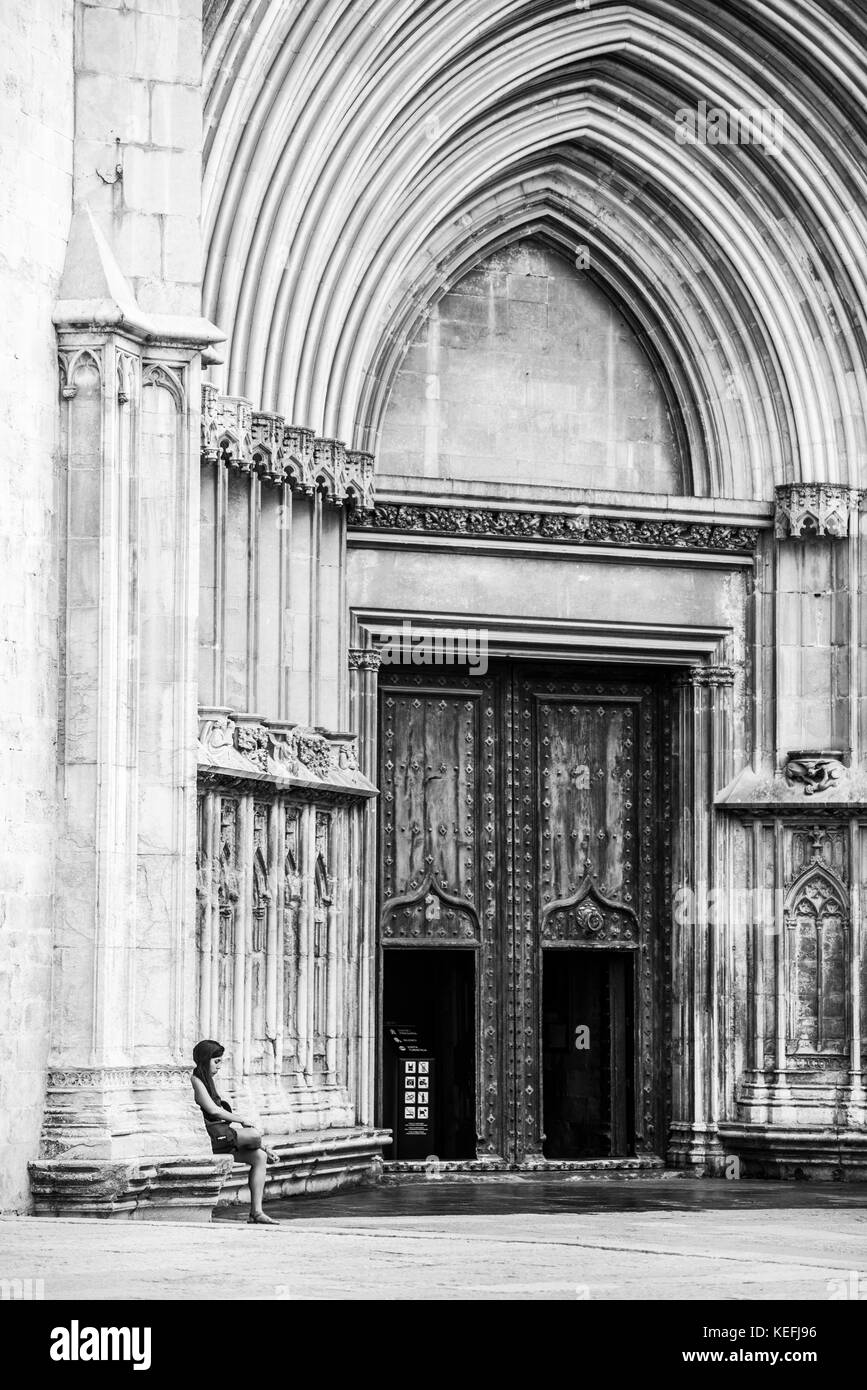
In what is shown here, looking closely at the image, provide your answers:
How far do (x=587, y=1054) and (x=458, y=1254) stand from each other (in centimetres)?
877

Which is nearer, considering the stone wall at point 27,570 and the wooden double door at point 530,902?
the stone wall at point 27,570

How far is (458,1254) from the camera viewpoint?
10.1 m

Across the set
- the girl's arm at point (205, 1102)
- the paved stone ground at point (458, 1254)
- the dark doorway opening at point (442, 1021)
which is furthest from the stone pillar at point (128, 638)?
the dark doorway opening at point (442, 1021)

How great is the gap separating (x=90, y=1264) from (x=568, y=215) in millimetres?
11217

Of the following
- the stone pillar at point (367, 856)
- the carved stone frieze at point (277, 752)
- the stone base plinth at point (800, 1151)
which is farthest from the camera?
the stone base plinth at point (800, 1151)

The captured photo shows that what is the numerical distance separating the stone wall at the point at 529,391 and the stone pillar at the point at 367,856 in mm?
1652

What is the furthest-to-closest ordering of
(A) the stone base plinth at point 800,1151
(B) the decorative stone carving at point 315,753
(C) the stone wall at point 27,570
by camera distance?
(A) the stone base plinth at point 800,1151 < (B) the decorative stone carving at point 315,753 < (C) the stone wall at point 27,570

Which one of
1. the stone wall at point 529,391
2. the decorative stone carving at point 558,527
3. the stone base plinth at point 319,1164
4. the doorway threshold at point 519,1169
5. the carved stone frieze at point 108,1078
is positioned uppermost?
the stone wall at point 529,391

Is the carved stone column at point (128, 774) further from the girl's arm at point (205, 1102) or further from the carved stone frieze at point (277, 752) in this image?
the carved stone frieze at point (277, 752)

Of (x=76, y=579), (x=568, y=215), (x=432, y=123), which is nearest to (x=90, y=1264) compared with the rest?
(x=76, y=579)

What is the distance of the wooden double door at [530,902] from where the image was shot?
18234 mm

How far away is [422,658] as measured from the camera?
717 inches

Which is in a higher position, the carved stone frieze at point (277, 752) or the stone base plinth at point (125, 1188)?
the carved stone frieze at point (277, 752)

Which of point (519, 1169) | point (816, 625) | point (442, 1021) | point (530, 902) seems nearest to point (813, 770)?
point (816, 625)
